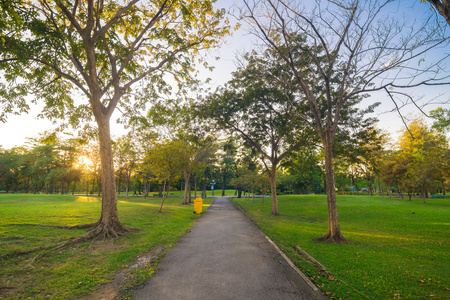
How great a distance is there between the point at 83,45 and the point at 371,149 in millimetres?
16947

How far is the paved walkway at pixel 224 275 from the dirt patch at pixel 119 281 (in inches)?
16.4

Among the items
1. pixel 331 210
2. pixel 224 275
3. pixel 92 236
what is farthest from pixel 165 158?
pixel 224 275

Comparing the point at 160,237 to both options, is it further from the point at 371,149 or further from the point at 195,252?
the point at 371,149

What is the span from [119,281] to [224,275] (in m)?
2.23

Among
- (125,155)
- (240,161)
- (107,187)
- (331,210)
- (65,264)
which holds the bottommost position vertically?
(65,264)

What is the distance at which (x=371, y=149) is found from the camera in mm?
12844

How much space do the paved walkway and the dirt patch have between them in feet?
1.37

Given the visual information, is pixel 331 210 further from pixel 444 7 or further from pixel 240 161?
pixel 240 161

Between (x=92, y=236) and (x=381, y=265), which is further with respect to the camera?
(x=92, y=236)

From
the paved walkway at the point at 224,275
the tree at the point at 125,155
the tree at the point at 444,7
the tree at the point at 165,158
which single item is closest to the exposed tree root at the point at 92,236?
the paved walkway at the point at 224,275

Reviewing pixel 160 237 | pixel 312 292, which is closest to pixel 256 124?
pixel 160 237

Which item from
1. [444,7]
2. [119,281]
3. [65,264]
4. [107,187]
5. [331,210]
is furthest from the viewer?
[107,187]

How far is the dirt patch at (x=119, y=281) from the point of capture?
141 inches

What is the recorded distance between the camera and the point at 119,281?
4195mm
